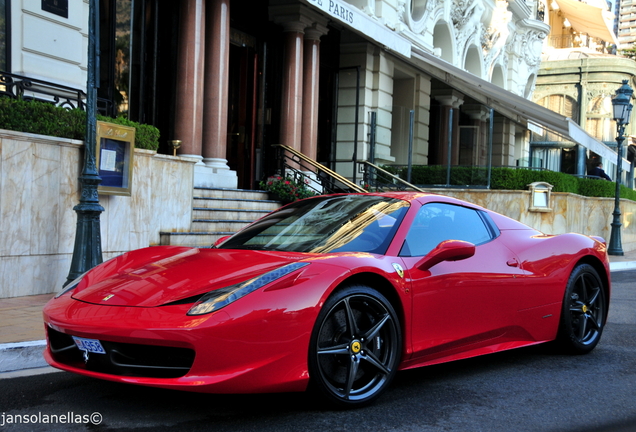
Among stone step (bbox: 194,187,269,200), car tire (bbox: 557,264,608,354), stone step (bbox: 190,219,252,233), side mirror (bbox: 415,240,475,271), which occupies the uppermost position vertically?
stone step (bbox: 194,187,269,200)

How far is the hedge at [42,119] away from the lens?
731cm

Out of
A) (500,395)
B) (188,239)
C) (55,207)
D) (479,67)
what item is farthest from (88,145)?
(479,67)

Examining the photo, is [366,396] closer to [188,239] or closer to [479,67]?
[188,239]

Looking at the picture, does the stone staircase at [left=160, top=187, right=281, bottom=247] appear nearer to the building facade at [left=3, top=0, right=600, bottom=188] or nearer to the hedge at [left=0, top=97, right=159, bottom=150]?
the building facade at [left=3, top=0, right=600, bottom=188]

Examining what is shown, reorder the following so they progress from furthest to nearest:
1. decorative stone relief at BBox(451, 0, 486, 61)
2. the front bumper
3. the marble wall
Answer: decorative stone relief at BBox(451, 0, 486, 61) → the marble wall → the front bumper

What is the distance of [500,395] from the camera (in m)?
4.08

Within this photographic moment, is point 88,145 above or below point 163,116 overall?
below

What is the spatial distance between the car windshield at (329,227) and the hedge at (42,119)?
12.7 ft

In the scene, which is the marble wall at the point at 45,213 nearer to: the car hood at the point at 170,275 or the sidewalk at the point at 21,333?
the sidewalk at the point at 21,333

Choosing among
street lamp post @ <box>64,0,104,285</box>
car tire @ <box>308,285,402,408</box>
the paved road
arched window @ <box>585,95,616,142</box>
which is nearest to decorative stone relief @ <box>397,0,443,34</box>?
street lamp post @ <box>64,0,104,285</box>

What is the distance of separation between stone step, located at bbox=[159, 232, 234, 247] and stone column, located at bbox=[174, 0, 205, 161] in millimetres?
2741

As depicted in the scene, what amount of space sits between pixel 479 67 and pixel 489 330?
23140mm

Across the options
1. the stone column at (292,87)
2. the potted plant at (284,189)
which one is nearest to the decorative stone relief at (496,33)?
the stone column at (292,87)

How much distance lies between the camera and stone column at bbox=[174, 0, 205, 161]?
12.1 metres
